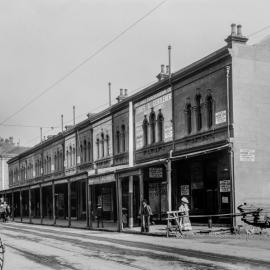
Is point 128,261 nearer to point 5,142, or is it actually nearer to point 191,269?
point 191,269

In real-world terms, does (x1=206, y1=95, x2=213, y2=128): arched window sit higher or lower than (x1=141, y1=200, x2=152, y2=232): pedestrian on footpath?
higher

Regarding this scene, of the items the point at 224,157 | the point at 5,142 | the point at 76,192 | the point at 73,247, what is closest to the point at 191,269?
Answer: the point at 73,247

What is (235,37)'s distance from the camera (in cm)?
2370

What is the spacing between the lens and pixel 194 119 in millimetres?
26188

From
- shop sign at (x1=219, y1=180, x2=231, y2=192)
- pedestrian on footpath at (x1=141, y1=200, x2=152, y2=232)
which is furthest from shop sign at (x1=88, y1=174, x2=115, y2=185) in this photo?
shop sign at (x1=219, y1=180, x2=231, y2=192)

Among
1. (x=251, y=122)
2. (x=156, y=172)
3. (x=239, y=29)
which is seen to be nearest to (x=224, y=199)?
(x=251, y=122)

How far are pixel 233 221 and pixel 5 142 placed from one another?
3451 inches

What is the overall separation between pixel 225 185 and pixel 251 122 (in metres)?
2.93

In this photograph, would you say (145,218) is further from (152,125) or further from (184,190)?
(152,125)

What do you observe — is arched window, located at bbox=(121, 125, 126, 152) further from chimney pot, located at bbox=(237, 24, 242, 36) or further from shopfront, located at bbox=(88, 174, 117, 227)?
chimney pot, located at bbox=(237, 24, 242, 36)

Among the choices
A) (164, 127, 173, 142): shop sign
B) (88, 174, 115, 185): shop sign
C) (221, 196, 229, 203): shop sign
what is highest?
(164, 127, 173, 142): shop sign

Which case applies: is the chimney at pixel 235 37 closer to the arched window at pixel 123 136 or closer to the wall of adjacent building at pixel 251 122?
the wall of adjacent building at pixel 251 122

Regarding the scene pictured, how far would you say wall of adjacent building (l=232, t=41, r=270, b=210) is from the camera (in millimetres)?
23375

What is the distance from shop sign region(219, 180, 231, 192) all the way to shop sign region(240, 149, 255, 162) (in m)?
1.16
